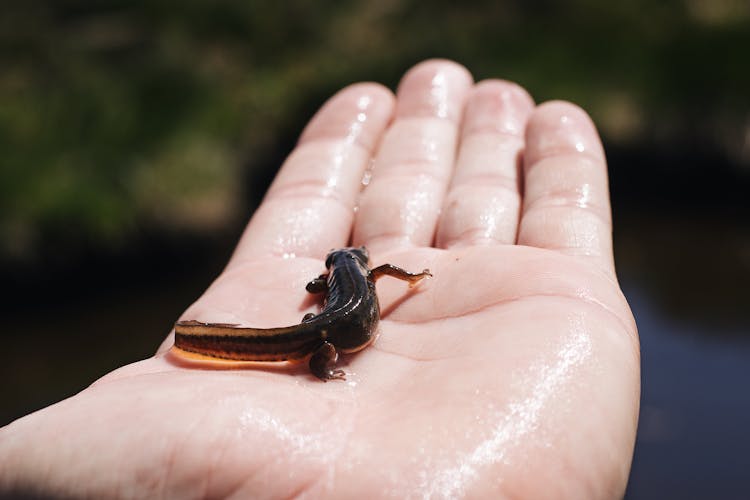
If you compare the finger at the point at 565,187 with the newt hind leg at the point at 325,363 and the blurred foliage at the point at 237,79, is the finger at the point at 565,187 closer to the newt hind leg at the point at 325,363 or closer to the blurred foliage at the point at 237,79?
the newt hind leg at the point at 325,363

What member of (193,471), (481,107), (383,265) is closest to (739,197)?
(481,107)

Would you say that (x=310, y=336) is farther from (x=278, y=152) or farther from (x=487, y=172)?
(x=278, y=152)

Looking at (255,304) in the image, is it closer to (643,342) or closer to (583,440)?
(583,440)

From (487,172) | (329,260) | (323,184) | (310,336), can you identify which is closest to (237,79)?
(323,184)

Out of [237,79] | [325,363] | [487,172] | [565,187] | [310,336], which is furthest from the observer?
[237,79]

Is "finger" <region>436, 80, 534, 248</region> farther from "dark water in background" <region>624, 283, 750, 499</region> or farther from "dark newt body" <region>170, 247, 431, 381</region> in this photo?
"dark water in background" <region>624, 283, 750, 499</region>

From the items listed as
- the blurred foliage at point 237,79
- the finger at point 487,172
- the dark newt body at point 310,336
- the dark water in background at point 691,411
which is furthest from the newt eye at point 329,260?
the blurred foliage at point 237,79
